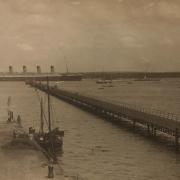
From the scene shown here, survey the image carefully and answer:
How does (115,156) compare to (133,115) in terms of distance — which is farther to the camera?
(133,115)

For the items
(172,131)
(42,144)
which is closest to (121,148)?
(172,131)

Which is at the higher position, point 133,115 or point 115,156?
point 133,115

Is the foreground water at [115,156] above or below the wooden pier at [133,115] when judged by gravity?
below

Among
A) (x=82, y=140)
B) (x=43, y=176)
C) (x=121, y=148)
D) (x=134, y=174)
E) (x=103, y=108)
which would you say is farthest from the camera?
(x=103, y=108)

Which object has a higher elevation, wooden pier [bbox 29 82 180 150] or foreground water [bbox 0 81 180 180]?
wooden pier [bbox 29 82 180 150]

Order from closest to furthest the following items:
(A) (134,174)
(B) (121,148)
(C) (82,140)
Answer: (A) (134,174), (B) (121,148), (C) (82,140)

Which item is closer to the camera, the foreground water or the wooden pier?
the foreground water

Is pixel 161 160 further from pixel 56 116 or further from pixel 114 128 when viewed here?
pixel 56 116

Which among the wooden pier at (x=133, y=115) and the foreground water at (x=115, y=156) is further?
the wooden pier at (x=133, y=115)
